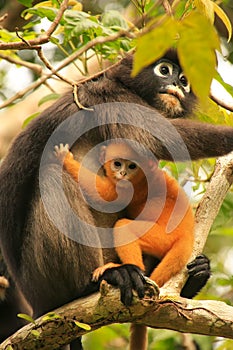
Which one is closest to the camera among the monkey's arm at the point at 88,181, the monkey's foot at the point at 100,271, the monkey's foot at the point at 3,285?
Result: the monkey's foot at the point at 100,271

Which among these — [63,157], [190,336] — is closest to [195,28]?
[63,157]

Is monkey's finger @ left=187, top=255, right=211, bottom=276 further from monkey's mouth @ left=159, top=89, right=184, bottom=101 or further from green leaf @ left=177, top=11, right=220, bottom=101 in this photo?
green leaf @ left=177, top=11, right=220, bottom=101

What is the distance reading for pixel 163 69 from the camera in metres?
5.25

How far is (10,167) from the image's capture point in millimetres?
4961

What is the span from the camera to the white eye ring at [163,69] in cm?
521

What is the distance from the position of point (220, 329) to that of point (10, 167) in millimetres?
2066

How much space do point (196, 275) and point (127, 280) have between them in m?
0.84

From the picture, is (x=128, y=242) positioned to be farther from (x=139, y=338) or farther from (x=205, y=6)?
(x=205, y=6)

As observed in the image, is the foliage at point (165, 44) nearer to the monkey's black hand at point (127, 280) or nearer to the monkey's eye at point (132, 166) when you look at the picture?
the monkey's black hand at point (127, 280)

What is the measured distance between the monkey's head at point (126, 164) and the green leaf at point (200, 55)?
9.59 feet

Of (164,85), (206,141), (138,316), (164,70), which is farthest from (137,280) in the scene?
(164,70)

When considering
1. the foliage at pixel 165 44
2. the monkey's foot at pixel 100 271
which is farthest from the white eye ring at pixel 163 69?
the monkey's foot at pixel 100 271

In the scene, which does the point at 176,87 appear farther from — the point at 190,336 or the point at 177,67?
the point at 190,336

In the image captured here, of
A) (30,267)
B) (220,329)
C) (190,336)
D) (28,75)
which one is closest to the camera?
(220,329)
